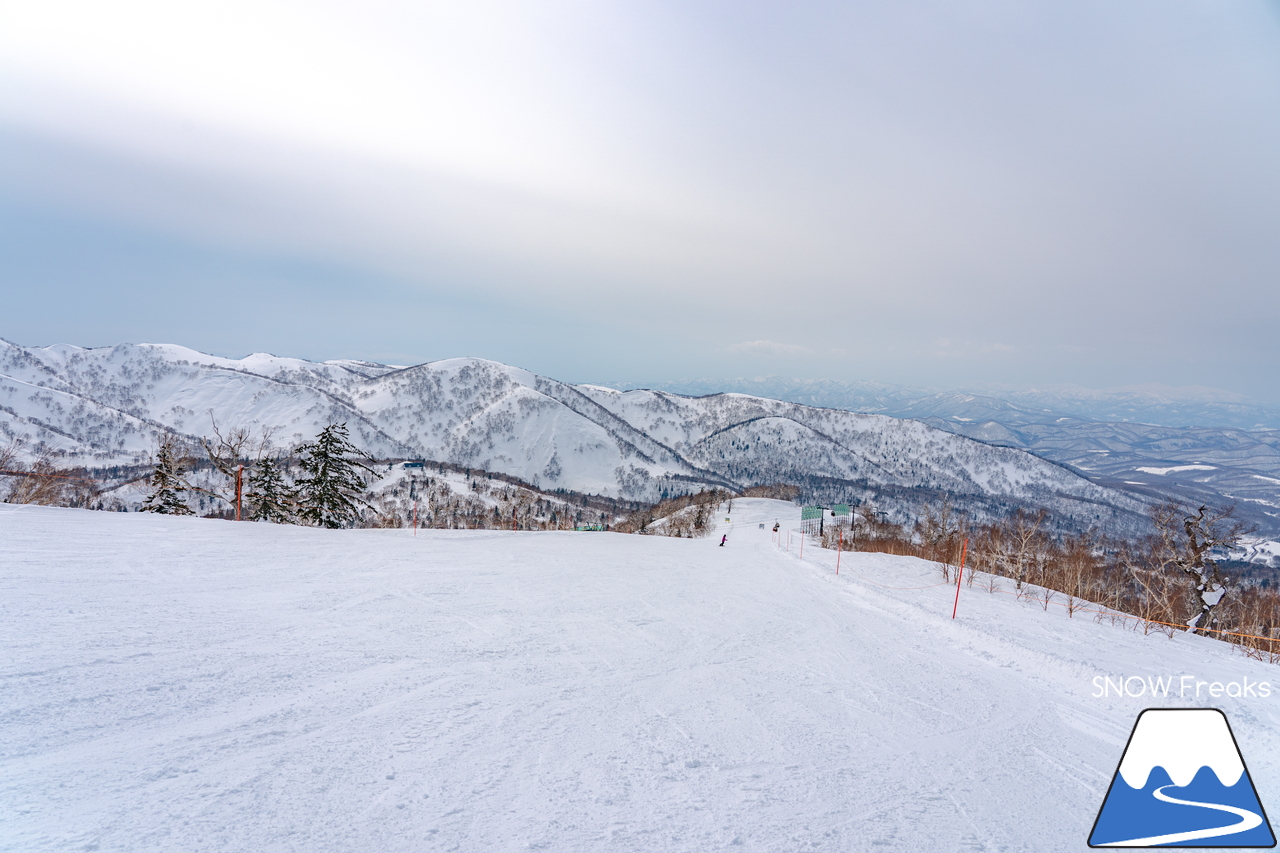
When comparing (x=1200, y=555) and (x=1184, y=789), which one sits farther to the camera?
(x=1200, y=555)

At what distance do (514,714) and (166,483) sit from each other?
3270cm

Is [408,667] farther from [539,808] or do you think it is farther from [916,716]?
[916,716]

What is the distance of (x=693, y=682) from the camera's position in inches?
312

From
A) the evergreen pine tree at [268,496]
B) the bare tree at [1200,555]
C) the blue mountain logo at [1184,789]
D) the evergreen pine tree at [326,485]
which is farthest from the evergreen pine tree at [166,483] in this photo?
the bare tree at [1200,555]

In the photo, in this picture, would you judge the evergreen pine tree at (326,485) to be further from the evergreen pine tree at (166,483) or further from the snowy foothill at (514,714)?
the snowy foothill at (514,714)

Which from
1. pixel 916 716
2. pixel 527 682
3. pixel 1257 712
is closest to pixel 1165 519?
pixel 1257 712

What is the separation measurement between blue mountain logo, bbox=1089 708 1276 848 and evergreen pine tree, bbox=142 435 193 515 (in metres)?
36.0

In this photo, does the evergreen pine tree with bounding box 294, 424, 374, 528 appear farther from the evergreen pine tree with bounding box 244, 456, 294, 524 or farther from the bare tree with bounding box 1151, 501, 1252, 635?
the bare tree with bounding box 1151, 501, 1252, 635

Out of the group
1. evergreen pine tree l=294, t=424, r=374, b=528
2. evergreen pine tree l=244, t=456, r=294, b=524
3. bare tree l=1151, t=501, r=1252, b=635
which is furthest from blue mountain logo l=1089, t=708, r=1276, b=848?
evergreen pine tree l=244, t=456, r=294, b=524

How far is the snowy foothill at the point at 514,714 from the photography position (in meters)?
4.29

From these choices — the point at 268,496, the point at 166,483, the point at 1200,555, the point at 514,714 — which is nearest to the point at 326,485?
the point at 268,496

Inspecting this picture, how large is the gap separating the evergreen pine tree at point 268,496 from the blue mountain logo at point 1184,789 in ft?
114

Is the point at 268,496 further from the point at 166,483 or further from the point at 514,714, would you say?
the point at 514,714

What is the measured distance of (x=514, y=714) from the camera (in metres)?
6.27
